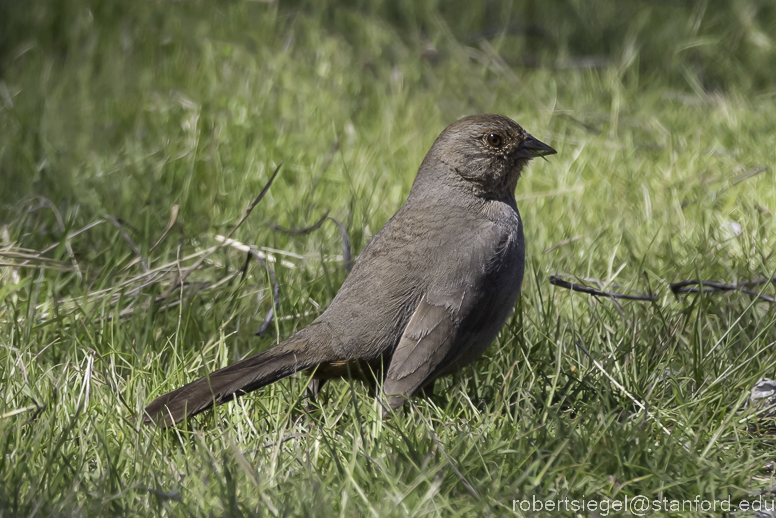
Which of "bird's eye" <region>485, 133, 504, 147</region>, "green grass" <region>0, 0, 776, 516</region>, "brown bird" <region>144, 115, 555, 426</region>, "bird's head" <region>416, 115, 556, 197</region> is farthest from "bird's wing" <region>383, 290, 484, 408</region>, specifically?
"bird's eye" <region>485, 133, 504, 147</region>

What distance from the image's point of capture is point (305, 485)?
228 centimetres

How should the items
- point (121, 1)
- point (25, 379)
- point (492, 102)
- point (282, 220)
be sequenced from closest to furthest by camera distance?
1. point (25, 379)
2. point (282, 220)
3. point (492, 102)
4. point (121, 1)

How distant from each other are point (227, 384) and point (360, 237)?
1.48 meters

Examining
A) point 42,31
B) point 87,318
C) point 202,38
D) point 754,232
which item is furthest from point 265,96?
point 754,232

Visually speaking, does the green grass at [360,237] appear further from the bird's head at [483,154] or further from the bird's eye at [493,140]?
the bird's eye at [493,140]

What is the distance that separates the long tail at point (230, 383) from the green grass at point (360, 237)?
0.09 m

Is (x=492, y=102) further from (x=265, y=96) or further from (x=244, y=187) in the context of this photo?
(x=244, y=187)

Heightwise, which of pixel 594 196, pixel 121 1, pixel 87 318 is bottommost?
pixel 87 318

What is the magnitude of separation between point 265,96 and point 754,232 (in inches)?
128

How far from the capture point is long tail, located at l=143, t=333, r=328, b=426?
8.45ft

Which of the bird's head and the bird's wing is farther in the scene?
the bird's head

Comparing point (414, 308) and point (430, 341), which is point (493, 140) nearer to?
point (414, 308)

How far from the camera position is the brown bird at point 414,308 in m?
2.76

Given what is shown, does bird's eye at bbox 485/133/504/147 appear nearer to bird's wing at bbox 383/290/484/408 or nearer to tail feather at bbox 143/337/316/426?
bird's wing at bbox 383/290/484/408
